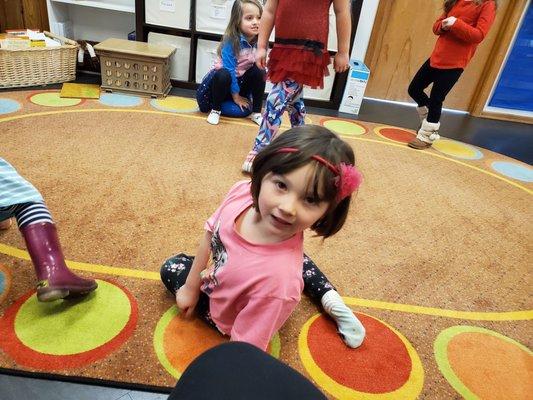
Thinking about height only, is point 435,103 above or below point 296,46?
Answer: below

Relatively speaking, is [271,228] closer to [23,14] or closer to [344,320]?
[344,320]

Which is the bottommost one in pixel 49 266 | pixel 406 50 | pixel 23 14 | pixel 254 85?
pixel 49 266

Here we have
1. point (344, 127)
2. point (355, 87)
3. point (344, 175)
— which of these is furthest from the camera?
point (355, 87)

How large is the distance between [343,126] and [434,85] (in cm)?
53

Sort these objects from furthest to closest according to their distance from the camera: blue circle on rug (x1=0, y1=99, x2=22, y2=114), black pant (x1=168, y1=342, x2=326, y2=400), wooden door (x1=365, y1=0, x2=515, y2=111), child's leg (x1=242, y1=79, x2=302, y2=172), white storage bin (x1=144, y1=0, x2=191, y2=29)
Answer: wooden door (x1=365, y1=0, x2=515, y2=111), white storage bin (x1=144, y1=0, x2=191, y2=29), blue circle on rug (x1=0, y1=99, x2=22, y2=114), child's leg (x1=242, y1=79, x2=302, y2=172), black pant (x1=168, y1=342, x2=326, y2=400)

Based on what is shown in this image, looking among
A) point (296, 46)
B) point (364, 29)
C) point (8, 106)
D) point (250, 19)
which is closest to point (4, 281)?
point (296, 46)

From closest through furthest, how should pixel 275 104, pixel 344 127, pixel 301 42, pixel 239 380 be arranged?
pixel 239 380 → pixel 301 42 → pixel 275 104 → pixel 344 127

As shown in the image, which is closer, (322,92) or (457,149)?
(457,149)

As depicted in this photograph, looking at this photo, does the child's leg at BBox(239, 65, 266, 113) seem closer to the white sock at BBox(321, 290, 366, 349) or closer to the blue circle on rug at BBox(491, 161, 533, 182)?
the blue circle on rug at BBox(491, 161, 533, 182)

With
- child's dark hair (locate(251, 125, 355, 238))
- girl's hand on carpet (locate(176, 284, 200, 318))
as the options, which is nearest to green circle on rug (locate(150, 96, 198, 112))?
girl's hand on carpet (locate(176, 284, 200, 318))

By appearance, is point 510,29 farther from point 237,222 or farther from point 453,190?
point 237,222

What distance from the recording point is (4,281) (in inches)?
35.6

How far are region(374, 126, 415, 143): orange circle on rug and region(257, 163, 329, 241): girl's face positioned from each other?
174cm

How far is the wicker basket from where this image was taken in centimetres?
206
